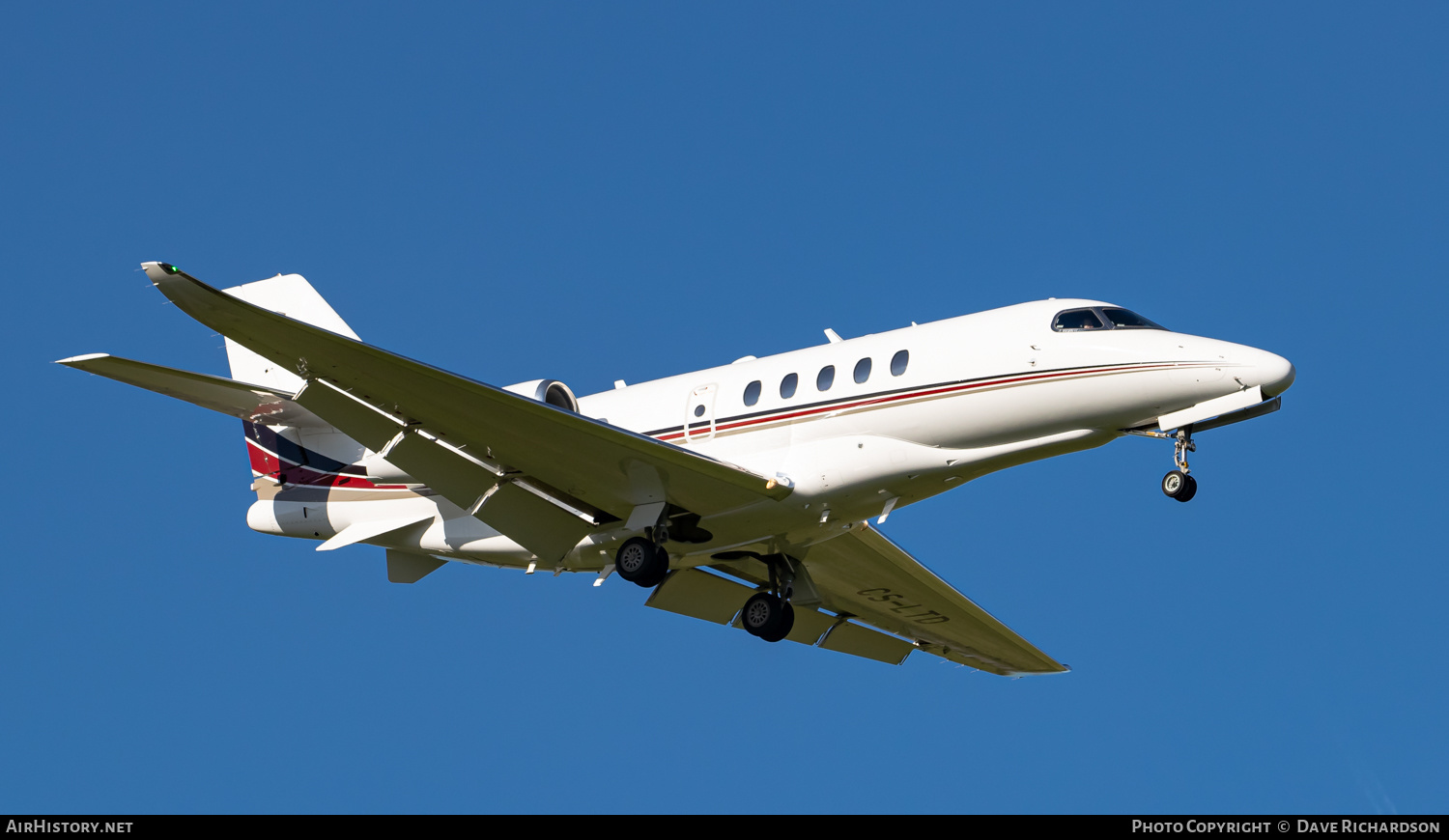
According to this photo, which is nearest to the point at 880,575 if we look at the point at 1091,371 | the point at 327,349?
the point at 1091,371

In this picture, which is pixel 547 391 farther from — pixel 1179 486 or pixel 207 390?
pixel 1179 486

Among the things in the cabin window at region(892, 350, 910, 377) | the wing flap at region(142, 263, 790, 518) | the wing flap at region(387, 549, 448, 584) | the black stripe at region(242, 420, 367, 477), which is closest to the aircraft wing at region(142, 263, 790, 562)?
the wing flap at region(142, 263, 790, 518)

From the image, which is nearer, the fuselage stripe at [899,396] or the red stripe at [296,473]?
the fuselage stripe at [899,396]

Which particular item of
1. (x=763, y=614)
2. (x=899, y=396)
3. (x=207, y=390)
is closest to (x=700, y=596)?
(x=763, y=614)

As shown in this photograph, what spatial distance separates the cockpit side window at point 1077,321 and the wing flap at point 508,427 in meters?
3.96

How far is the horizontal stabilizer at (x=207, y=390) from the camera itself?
18.2 metres

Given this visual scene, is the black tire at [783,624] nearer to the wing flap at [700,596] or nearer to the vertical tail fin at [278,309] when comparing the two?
the wing flap at [700,596]

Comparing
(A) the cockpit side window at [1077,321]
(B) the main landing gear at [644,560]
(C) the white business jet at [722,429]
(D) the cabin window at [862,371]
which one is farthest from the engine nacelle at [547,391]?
(A) the cockpit side window at [1077,321]

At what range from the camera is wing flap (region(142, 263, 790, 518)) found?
17953mm

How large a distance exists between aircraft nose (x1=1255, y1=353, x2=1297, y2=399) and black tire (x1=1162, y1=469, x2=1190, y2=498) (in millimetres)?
1344

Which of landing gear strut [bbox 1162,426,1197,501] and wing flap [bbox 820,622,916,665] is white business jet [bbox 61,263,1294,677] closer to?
landing gear strut [bbox 1162,426,1197,501]

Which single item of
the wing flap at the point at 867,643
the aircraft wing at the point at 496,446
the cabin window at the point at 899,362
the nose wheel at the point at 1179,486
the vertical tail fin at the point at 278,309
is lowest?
the nose wheel at the point at 1179,486

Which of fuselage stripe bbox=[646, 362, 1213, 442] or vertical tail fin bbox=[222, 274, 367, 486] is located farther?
vertical tail fin bbox=[222, 274, 367, 486]

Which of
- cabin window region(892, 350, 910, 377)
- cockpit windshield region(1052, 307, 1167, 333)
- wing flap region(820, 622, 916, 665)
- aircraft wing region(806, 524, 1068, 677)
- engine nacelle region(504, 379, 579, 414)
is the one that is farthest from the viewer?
wing flap region(820, 622, 916, 665)
